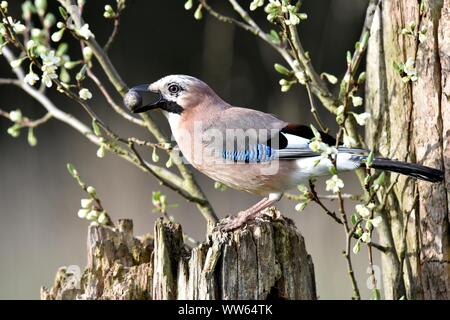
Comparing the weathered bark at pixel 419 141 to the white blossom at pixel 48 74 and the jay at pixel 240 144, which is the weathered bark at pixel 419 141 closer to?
the jay at pixel 240 144

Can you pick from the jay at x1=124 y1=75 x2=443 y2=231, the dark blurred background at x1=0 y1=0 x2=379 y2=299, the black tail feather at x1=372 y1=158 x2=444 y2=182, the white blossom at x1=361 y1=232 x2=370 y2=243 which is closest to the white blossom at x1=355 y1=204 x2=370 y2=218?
the white blossom at x1=361 y1=232 x2=370 y2=243

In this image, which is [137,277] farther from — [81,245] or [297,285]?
[81,245]

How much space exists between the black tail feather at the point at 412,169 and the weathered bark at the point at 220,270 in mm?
401

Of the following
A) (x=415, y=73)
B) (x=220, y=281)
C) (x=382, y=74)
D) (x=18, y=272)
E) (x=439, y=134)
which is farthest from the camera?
(x=18, y=272)

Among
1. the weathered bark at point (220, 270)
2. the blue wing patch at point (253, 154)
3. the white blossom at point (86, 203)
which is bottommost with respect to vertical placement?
the weathered bark at point (220, 270)

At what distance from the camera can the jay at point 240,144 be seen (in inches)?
130

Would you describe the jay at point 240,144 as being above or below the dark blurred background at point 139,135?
below

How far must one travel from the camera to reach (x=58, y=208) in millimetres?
6047

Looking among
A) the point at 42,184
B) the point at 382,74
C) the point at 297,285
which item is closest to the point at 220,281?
the point at 297,285

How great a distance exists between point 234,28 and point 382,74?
247 centimetres

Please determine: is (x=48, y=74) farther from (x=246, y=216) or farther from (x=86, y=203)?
(x=246, y=216)

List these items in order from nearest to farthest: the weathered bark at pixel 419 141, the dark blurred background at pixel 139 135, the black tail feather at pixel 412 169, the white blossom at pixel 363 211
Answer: the white blossom at pixel 363 211 → the black tail feather at pixel 412 169 → the weathered bark at pixel 419 141 → the dark blurred background at pixel 139 135

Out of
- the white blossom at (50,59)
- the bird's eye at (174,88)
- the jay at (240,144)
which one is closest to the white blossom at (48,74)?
the white blossom at (50,59)

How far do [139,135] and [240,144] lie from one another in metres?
2.54
